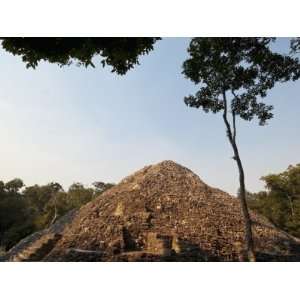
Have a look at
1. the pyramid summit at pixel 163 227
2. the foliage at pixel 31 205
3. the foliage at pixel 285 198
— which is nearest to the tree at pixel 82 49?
the pyramid summit at pixel 163 227

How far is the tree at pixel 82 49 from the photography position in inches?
199

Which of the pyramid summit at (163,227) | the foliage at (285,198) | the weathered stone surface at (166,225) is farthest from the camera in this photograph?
the foliage at (285,198)

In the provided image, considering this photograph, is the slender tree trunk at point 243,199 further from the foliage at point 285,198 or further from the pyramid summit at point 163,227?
the foliage at point 285,198

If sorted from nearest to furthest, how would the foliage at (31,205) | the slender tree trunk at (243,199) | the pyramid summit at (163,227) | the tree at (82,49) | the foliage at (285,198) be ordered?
1. the tree at (82,49)
2. the slender tree trunk at (243,199)
3. the pyramid summit at (163,227)
4. the foliage at (31,205)
5. the foliage at (285,198)

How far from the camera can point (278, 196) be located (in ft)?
45.4

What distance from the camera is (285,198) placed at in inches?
544

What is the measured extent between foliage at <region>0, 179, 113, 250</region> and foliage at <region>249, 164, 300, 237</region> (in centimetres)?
608

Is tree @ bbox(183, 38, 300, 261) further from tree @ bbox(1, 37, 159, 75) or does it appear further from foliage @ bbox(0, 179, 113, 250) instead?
foliage @ bbox(0, 179, 113, 250)

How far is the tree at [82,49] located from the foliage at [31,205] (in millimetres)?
5561

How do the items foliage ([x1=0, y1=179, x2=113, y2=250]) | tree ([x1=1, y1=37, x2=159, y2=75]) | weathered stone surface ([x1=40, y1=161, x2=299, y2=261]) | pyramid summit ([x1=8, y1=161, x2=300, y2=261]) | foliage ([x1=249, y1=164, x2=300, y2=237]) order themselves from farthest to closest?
foliage ([x1=249, y1=164, x2=300, y2=237]) → foliage ([x1=0, y1=179, x2=113, y2=250]) → weathered stone surface ([x1=40, y1=161, x2=299, y2=261]) → pyramid summit ([x1=8, y1=161, x2=300, y2=261]) → tree ([x1=1, y1=37, x2=159, y2=75])

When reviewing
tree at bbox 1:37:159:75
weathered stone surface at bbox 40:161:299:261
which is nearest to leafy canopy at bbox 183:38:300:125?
tree at bbox 1:37:159:75

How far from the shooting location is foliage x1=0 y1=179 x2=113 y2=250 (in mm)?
10617

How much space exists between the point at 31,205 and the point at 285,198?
8.87 metres
